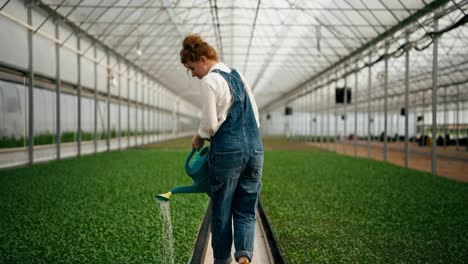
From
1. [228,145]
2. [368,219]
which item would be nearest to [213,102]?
[228,145]

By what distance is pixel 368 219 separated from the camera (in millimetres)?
6438

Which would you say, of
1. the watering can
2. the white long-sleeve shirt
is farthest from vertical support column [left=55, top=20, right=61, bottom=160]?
the white long-sleeve shirt

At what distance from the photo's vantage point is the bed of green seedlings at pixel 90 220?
4.45 metres

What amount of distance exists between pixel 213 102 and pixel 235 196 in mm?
745

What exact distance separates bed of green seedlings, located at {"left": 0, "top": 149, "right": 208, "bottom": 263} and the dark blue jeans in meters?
0.98

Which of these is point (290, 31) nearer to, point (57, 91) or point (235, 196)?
point (57, 91)

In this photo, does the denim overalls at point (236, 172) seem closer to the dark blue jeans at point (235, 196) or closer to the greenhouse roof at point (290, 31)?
the dark blue jeans at point (235, 196)

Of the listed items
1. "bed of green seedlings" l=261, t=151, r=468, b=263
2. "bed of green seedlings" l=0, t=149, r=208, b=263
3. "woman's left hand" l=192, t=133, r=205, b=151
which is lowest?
"bed of green seedlings" l=261, t=151, r=468, b=263

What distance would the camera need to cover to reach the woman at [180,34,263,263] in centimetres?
310

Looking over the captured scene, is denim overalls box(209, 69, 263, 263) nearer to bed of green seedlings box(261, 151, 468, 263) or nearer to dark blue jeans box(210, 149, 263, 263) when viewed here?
dark blue jeans box(210, 149, 263, 263)

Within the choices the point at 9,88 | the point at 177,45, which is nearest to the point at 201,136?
the point at 9,88

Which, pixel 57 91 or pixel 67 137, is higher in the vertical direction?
pixel 57 91

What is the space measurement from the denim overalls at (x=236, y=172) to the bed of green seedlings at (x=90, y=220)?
39.2 inches

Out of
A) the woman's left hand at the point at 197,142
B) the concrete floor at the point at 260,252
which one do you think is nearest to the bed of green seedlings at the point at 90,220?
the concrete floor at the point at 260,252
